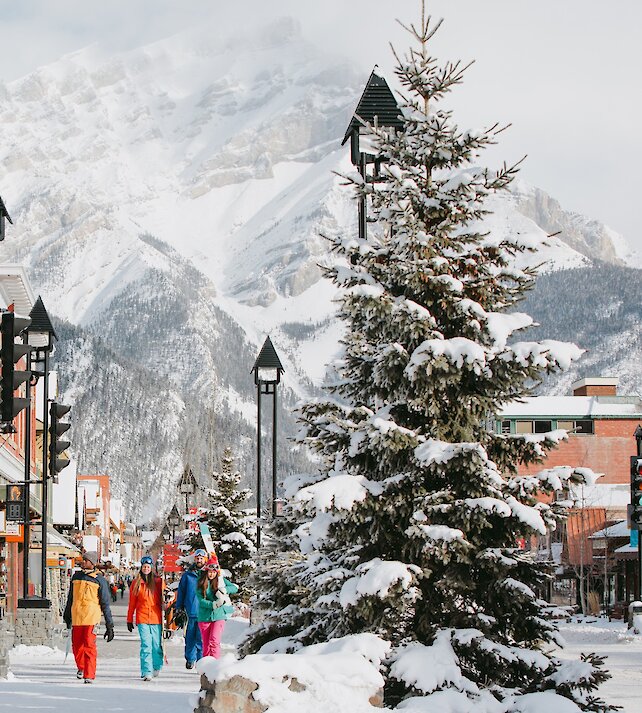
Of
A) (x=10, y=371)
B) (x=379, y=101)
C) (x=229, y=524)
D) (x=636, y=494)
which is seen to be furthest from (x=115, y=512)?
(x=10, y=371)

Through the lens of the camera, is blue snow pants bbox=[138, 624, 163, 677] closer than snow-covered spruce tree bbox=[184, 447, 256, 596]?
Yes

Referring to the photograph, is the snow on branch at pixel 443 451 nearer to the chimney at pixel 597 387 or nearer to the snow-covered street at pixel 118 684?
the snow-covered street at pixel 118 684

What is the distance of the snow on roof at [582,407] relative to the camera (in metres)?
107

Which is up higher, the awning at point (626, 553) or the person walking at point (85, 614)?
the person walking at point (85, 614)

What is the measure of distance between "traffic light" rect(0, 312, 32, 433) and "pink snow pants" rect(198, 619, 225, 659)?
4.57 m

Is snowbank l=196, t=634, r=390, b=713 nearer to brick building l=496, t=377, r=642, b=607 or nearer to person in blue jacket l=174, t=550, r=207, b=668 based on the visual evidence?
person in blue jacket l=174, t=550, r=207, b=668

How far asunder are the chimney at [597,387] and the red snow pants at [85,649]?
10590cm

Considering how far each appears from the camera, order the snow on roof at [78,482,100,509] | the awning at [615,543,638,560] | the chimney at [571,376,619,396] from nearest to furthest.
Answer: the awning at [615,543,638,560] → the snow on roof at [78,482,100,509] → the chimney at [571,376,619,396]

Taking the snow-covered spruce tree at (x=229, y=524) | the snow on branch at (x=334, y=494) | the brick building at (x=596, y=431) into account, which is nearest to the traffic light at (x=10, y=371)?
the snow on branch at (x=334, y=494)

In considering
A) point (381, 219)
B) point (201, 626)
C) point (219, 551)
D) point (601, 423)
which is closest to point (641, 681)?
point (201, 626)

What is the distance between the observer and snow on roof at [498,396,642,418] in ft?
350

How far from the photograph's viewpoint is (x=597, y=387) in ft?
396

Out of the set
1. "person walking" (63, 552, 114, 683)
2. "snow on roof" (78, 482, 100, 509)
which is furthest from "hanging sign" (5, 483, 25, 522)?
"snow on roof" (78, 482, 100, 509)

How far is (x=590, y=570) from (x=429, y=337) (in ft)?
206
